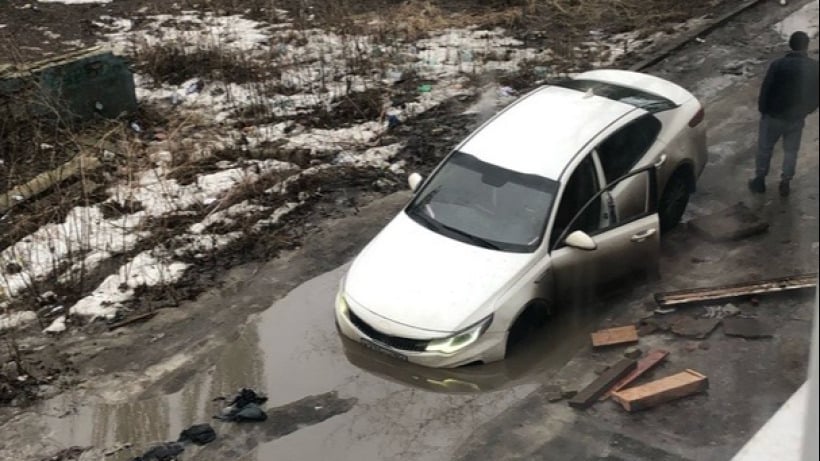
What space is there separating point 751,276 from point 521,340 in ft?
7.56

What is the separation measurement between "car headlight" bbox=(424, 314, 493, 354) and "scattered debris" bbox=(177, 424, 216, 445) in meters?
1.75

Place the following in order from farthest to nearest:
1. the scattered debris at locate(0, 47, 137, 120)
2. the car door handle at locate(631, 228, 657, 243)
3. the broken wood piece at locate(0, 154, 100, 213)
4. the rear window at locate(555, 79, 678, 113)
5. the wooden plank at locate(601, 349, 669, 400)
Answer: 1. the scattered debris at locate(0, 47, 137, 120)
2. the broken wood piece at locate(0, 154, 100, 213)
3. the rear window at locate(555, 79, 678, 113)
4. the car door handle at locate(631, 228, 657, 243)
5. the wooden plank at locate(601, 349, 669, 400)

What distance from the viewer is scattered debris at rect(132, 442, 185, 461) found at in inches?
262

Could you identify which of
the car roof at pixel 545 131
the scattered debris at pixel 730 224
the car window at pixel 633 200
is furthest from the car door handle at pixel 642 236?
the scattered debris at pixel 730 224

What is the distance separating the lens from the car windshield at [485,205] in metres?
7.62

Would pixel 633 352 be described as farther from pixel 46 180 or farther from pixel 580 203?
Result: pixel 46 180

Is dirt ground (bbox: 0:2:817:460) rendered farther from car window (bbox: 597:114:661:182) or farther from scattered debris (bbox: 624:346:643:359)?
car window (bbox: 597:114:661:182)

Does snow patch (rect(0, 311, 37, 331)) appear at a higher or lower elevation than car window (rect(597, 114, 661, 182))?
lower

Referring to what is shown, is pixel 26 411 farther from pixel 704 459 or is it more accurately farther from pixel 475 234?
pixel 704 459

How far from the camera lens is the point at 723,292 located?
7887mm

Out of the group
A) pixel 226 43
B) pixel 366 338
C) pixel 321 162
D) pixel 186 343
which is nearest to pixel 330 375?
pixel 366 338

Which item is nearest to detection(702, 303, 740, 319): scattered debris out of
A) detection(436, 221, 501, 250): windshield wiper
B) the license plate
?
detection(436, 221, 501, 250): windshield wiper

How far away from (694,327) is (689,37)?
8.68m

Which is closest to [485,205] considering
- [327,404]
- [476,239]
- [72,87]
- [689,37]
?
[476,239]
